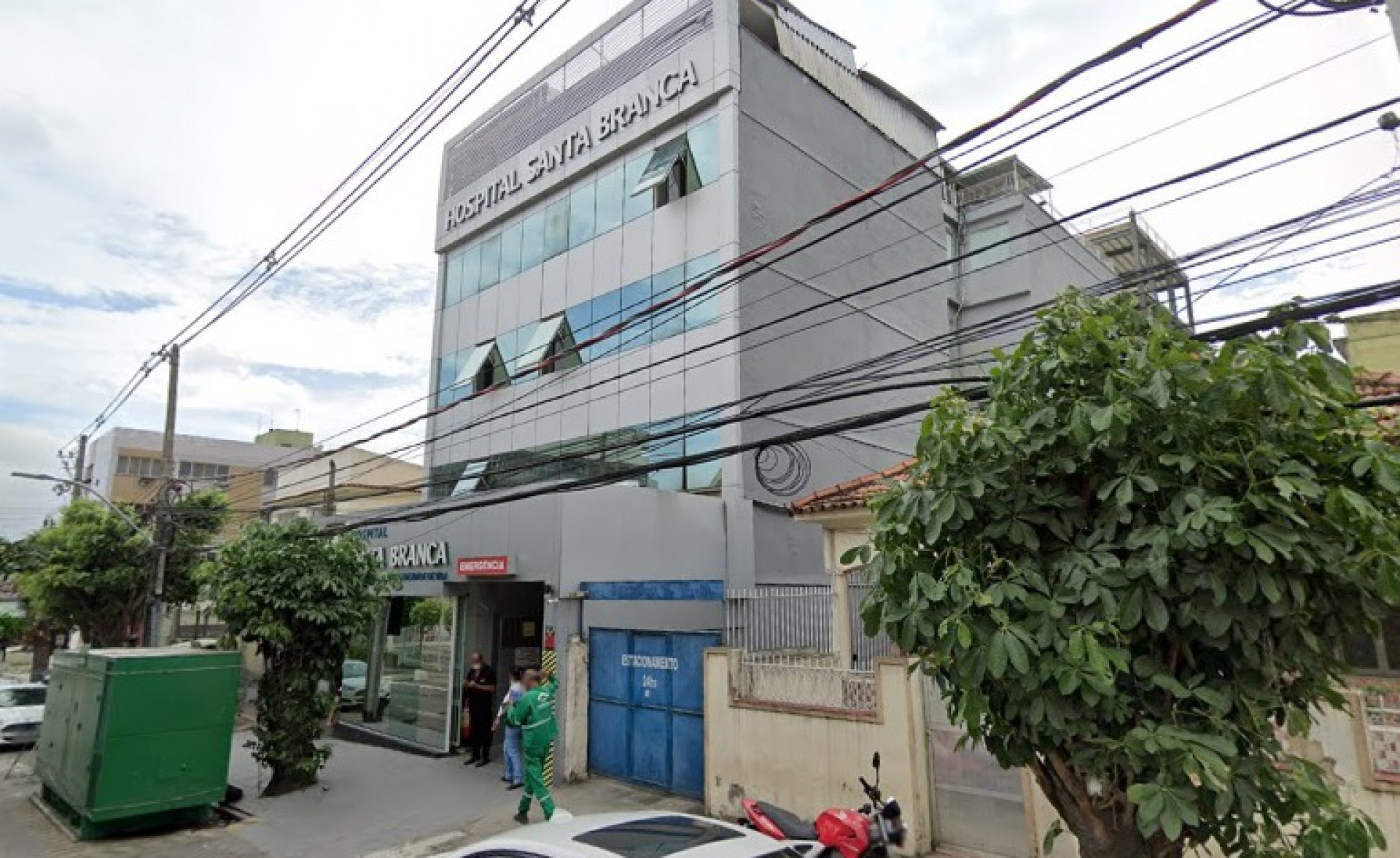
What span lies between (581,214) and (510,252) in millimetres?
2803

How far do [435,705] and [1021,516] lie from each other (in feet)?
43.9

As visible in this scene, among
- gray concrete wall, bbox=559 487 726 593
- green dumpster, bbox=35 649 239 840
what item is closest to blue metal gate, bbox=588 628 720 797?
gray concrete wall, bbox=559 487 726 593

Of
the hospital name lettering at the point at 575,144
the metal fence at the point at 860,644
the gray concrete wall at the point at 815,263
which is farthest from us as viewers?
the hospital name lettering at the point at 575,144

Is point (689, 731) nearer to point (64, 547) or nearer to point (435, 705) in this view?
point (435, 705)

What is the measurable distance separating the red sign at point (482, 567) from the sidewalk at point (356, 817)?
2.99m

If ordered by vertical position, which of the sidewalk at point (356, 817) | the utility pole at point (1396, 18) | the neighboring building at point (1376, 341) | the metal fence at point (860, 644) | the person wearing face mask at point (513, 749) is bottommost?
the sidewalk at point (356, 817)

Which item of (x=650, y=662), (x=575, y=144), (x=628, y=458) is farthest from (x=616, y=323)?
(x=650, y=662)

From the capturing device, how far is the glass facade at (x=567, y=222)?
17281mm

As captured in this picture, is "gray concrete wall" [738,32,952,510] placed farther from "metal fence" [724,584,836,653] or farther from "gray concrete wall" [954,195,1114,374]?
"gray concrete wall" [954,195,1114,374]

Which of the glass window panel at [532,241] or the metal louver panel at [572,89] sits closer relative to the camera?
the metal louver panel at [572,89]

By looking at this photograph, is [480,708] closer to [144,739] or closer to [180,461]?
[144,739]

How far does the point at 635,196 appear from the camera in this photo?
A: 60.1 ft

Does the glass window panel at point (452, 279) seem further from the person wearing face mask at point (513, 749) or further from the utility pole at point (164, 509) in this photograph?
the person wearing face mask at point (513, 749)

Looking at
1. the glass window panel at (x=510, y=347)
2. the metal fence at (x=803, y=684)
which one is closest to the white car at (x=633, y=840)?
the metal fence at (x=803, y=684)
